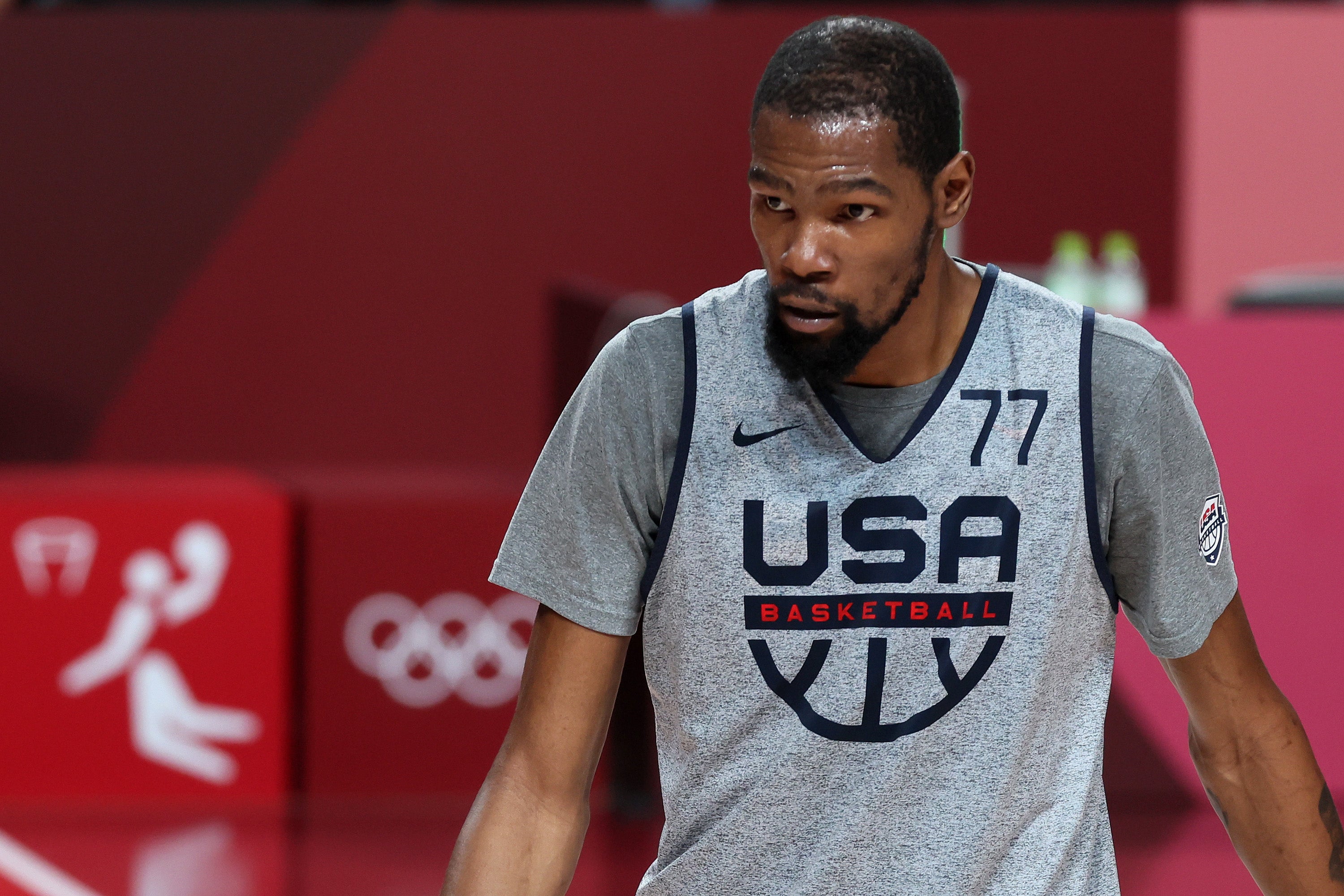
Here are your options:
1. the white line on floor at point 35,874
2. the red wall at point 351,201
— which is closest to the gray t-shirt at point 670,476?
the white line on floor at point 35,874

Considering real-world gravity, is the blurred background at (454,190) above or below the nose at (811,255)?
above

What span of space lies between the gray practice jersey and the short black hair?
0.52 feet

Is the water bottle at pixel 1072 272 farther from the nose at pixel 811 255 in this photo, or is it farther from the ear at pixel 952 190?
the nose at pixel 811 255

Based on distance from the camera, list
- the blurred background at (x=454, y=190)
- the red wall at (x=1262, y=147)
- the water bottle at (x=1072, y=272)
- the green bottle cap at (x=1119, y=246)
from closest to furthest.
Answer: the water bottle at (x=1072, y=272) → the green bottle cap at (x=1119, y=246) → the blurred background at (x=454, y=190) → the red wall at (x=1262, y=147)

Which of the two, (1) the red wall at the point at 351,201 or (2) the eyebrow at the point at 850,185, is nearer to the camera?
(2) the eyebrow at the point at 850,185

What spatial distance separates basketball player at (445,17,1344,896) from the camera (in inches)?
43.2

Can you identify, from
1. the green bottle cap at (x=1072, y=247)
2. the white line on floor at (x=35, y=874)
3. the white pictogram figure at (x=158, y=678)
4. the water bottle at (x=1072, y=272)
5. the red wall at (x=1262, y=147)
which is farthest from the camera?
the red wall at (x=1262, y=147)

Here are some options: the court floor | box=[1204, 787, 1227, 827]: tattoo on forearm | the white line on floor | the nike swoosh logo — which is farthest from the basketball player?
the white line on floor

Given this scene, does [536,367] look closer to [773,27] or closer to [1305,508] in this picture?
[773,27]

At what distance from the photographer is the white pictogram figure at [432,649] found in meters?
3.74

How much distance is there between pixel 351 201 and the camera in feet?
16.8

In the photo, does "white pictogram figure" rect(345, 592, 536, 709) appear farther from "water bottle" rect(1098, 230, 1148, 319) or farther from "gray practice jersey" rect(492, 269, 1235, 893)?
"gray practice jersey" rect(492, 269, 1235, 893)

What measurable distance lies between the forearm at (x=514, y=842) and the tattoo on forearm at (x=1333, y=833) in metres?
0.55

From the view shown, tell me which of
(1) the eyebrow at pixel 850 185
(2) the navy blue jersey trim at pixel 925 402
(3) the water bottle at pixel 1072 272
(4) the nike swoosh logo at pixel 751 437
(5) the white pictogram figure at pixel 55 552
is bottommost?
(5) the white pictogram figure at pixel 55 552
